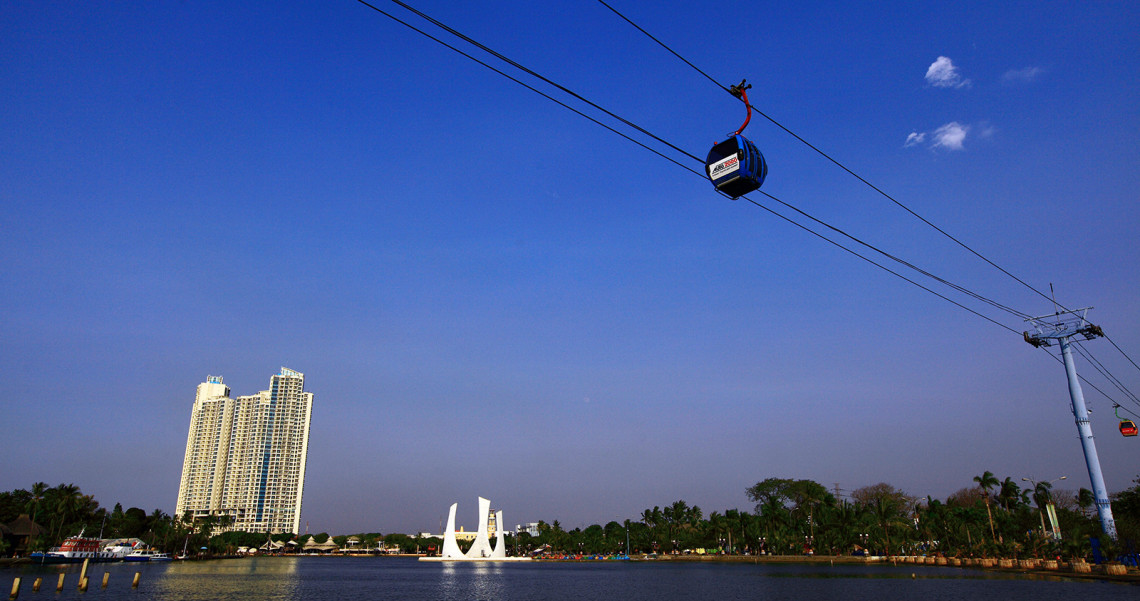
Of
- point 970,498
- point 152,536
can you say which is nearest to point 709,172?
point 970,498

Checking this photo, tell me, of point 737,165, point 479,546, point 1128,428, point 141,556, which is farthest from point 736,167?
point 141,556

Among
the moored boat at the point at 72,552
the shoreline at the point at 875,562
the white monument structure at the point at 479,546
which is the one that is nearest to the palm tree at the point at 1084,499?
the shoreline at the point at 875,562

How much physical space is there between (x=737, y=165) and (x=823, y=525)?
115 m

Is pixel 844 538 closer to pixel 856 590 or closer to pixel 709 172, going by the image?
pixel 856 590

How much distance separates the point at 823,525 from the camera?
113m

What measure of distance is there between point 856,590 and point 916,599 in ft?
31.3

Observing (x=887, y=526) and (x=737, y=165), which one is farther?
A: (x=887, y=526)

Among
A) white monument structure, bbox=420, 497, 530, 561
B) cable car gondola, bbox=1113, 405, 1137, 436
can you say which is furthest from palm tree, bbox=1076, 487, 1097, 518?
white monument structure, bbox=420, 497, 530, 561

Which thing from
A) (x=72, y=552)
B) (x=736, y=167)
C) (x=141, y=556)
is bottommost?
(x=141, y=556)

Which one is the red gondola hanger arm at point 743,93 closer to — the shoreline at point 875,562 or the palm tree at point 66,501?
the shoreline at point 875,562

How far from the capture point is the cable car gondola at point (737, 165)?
13.8 metres

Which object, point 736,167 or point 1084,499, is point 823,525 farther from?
point 736,167

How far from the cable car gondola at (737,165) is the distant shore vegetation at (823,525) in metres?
46.6

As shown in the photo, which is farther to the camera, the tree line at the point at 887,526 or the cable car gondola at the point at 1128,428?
the tree line at the point at 887,526
